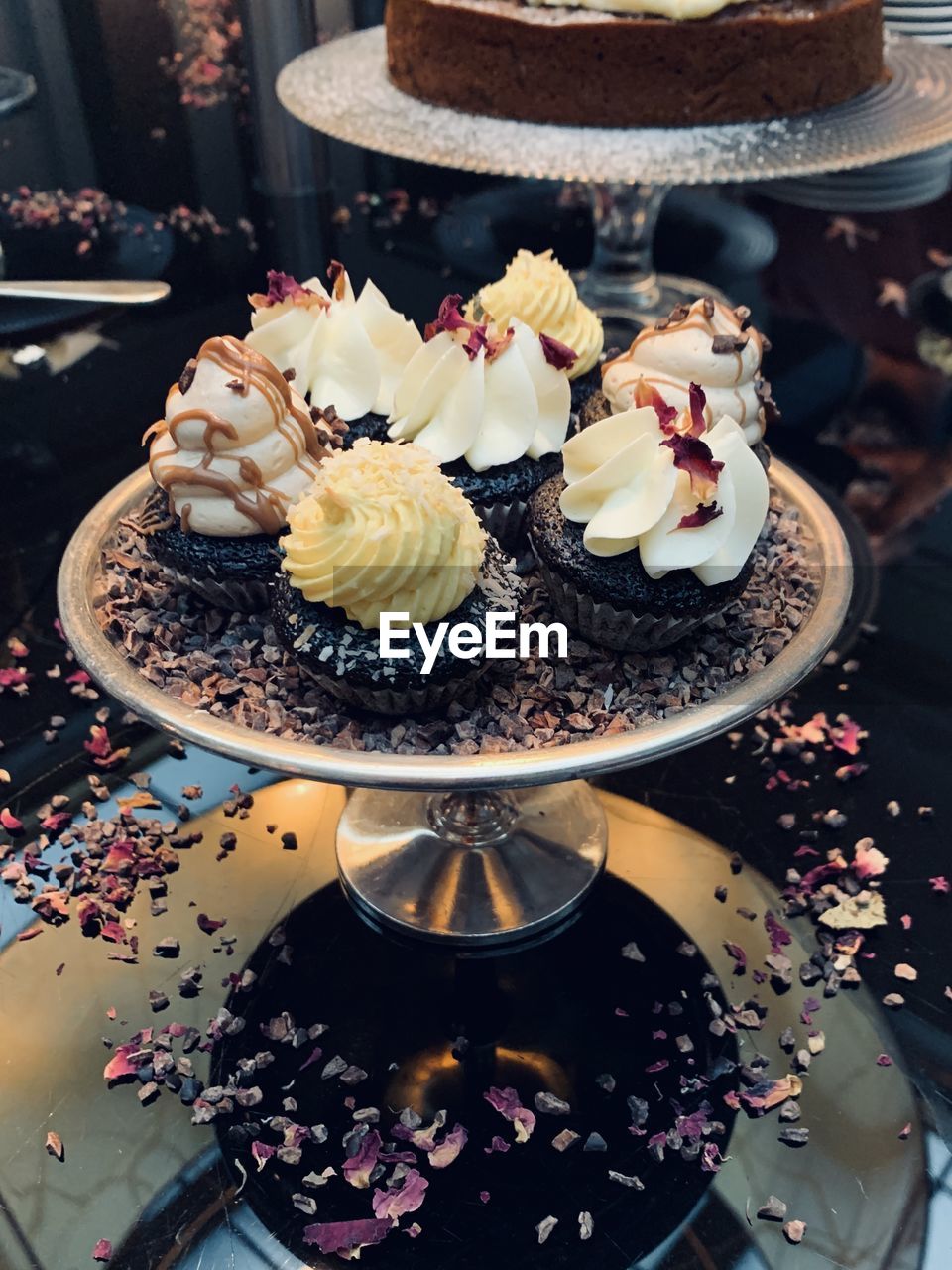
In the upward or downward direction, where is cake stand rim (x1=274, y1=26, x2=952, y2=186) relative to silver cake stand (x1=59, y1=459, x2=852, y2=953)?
upward

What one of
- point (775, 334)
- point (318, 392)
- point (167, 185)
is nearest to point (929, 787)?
point (318, 392)

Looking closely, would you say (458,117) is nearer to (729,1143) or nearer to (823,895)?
(823,895)

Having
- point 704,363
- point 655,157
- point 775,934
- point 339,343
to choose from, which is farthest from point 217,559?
point 655,157

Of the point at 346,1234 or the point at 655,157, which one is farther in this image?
the point at 655,157

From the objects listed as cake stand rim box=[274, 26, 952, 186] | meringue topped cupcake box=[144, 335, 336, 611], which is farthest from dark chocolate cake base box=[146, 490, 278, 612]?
cake stand rim box=[274, 26, 952, 186]

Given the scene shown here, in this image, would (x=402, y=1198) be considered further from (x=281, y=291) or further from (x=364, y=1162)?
(x=281, y=291)

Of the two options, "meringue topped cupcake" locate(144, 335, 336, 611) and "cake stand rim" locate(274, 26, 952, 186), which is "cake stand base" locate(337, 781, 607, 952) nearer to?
"meringue topped cupcake" locate(144, 335, 336, 611)
